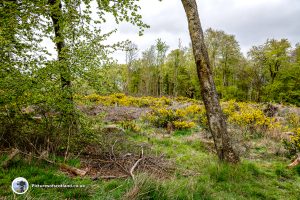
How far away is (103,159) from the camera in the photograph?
5.18 metres

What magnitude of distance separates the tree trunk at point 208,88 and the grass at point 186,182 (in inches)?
18.3

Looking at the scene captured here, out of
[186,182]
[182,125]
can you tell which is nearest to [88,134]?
[186,182]

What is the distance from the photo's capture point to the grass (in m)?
3.13

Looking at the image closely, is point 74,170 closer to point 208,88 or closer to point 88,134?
point 88,134

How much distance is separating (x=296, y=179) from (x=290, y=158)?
4.87ft

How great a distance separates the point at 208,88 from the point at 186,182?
2.05 metres

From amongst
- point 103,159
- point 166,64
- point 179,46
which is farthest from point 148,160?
point 166,64

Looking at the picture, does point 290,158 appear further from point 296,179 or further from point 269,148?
point 296,179

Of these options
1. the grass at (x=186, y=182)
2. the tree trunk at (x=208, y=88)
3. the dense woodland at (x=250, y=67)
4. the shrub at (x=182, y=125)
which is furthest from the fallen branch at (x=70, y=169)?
the dense woodland at (x=250, y=67)

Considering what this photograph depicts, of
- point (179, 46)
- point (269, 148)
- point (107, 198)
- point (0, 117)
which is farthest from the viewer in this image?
point (179, 46)

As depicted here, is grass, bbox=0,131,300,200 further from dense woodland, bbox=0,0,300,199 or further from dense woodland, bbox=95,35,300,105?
dense woodland, bbox=95,35,300,105

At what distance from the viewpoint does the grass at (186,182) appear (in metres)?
3.13

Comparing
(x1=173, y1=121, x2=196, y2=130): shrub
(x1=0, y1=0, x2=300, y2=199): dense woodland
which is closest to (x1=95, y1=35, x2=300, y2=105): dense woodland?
(x1=173, y1=121, x2=196, y2=130): shrub

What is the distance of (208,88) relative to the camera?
4.99m
